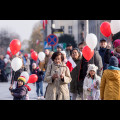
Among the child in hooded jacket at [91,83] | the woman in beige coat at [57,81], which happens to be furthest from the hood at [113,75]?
the child in hooded jacket at [91,83]

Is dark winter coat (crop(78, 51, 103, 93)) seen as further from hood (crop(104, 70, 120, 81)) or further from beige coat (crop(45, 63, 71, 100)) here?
hood (crop(104, 70, 120, 81))

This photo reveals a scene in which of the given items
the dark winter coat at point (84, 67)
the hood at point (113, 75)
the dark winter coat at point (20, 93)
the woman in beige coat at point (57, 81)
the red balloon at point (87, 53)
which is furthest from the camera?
the red balloon at point (87, 53)

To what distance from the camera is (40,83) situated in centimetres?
1256

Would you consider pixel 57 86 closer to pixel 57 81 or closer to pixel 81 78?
pixel 57 81

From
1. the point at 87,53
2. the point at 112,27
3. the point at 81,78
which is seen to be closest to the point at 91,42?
the point at 112,27

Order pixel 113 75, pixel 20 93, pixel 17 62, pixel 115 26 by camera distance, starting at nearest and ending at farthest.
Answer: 1. pixel 113 75
2. pixel 20 93
3. pixel 115 26
4. pixel 17 62

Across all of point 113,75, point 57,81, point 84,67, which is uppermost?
point 84,67

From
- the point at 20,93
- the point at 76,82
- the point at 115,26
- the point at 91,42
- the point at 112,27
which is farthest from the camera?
the point at 91,42

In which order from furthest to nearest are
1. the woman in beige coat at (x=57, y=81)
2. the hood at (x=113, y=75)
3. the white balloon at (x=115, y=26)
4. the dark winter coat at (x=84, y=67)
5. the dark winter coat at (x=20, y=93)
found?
the white balloon at (x=115, y=26)
the dark winter coat at (x=84, y=67)
the dark winter coat at (x=20, y=93)
the woman in beige coat at (x=57, y=81)
the hood at (x=113, y=75)

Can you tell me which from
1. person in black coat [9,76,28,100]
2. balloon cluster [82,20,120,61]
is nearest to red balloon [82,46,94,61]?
balloon cluster [82,20,120,61]

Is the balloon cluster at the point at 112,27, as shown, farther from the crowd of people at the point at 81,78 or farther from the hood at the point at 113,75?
the hood at the point at 113,75
